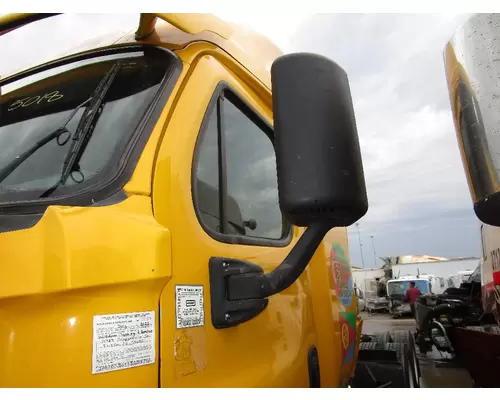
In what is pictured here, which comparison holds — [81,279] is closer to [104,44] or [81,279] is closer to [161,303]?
[161,303]

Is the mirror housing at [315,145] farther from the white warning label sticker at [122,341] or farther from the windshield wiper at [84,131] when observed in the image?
the windshield wiper at [84,131]

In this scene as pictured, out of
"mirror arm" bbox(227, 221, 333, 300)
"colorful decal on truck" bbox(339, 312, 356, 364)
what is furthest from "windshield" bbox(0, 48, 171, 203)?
"colorful decal on truck" bbox(339, 312, 356, 364)

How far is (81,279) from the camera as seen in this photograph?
1029mm

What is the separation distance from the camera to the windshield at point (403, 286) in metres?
22.5

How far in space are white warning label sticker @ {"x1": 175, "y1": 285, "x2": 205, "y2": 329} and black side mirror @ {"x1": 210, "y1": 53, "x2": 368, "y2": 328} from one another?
7 cm

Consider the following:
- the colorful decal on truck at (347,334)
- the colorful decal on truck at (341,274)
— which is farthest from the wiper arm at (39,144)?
the colorful decal on truck at (347,334)

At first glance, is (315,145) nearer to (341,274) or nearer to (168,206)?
(168,206)

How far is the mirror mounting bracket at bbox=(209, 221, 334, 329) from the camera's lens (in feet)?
4.64

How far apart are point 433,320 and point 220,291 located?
7.75m

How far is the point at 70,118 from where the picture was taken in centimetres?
160

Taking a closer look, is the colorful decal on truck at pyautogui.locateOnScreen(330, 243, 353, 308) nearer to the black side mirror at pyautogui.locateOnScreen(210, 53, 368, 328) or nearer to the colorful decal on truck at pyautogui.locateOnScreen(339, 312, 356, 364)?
the colorful decal on truck at pyautogui.locateOnScreen(339, 312, 356, 364)

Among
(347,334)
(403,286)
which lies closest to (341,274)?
(347,334)

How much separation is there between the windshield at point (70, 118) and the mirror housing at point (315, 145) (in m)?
0.50

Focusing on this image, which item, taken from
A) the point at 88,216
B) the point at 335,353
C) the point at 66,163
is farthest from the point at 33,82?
the point at 335,353
